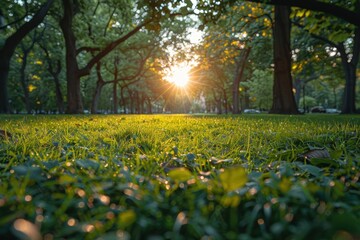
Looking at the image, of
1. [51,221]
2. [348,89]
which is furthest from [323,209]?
[348,89]

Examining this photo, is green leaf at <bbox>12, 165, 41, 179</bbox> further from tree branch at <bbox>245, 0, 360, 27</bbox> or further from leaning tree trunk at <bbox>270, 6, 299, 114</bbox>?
leaning tree trunk at <bbox>270, 6, 299, 114</bbox>

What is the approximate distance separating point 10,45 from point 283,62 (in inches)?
557

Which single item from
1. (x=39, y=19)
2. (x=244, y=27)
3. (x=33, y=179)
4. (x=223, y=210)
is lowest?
(x=223, y=210)

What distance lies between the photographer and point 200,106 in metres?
131

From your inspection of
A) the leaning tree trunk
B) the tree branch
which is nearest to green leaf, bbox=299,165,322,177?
the tree branch

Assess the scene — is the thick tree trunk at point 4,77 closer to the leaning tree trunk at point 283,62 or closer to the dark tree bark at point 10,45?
the dark tree bark at point 10,45

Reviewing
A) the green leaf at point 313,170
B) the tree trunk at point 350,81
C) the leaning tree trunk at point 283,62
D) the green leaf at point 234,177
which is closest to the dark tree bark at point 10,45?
the leaning tree trunk at point 283,62

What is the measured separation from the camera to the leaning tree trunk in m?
13.9

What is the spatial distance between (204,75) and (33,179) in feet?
124

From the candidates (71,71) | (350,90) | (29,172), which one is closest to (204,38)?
(71,71)

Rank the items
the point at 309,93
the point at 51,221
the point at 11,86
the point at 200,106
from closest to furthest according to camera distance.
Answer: the point at 51,221 < the point at 11,86 < the point at 309,93 < the point at 200,106

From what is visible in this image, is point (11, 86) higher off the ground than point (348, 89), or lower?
higher

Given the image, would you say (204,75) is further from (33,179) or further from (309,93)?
(309,93)

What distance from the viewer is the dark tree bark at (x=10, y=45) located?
40.8 feet
